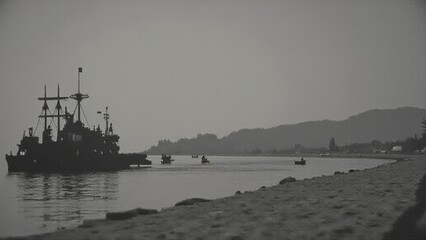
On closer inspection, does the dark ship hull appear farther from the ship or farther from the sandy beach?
the sandy beach

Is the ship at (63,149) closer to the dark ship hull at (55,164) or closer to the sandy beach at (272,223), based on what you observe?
the dark ship hull at (55,164)

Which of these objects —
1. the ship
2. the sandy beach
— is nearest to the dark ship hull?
the ship

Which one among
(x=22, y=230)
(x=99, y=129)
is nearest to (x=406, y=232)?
(x=22, y=230)

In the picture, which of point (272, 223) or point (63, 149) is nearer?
point (272, 223)

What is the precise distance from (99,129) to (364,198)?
88.6 metres

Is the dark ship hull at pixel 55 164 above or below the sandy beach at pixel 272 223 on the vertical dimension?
above

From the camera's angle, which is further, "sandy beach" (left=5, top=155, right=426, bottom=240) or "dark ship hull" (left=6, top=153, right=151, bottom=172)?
"dark ship hull" (left=6, top=153, right=151, bottom=172)

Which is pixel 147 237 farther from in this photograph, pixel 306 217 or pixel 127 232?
pixel 306 217

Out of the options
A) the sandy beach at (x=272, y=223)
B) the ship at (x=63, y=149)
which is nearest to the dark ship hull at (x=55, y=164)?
the ship at (x=63, y=149)

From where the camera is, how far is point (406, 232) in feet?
29.5

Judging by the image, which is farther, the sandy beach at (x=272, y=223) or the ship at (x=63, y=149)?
the ship at (x=63, y=149)

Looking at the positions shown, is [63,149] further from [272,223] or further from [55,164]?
[272,223]

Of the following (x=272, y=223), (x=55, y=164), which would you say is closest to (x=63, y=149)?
(x=55, y=164)

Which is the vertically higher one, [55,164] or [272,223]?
[55,164]
